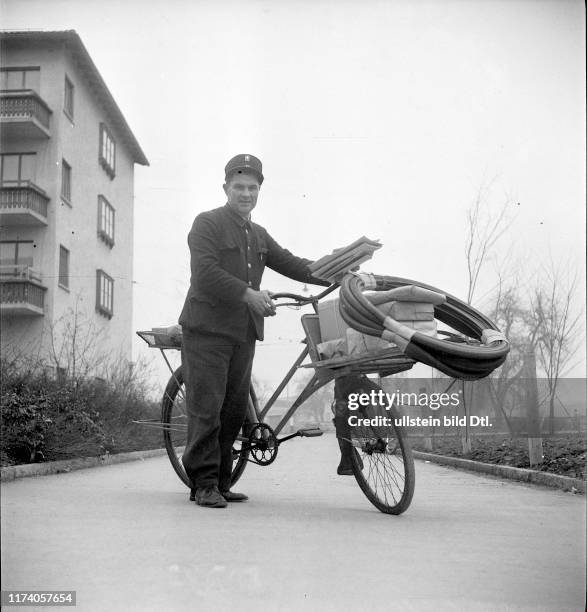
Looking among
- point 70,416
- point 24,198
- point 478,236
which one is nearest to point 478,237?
point 478,236

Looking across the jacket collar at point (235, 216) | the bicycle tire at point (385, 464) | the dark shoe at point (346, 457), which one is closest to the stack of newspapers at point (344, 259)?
the jacket collar at point (235, 216)

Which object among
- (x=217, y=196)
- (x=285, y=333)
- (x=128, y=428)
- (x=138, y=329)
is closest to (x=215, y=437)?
(x=285, y=333)

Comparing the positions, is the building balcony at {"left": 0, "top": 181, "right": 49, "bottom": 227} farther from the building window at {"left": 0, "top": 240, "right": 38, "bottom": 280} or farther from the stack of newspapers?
the stack of newspapers

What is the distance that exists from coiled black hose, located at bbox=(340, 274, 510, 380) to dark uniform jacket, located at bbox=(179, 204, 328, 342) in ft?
2.10

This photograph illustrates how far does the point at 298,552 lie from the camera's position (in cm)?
258

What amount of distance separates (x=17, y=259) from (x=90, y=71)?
889 mm

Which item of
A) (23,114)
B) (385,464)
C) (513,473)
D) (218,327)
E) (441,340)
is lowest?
(513,473)

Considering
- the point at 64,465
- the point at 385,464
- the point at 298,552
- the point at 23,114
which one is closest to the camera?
the point at 298,552

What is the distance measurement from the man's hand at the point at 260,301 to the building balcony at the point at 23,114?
107 cm

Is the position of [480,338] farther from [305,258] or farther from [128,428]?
[128,428]

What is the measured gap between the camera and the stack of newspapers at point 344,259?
3.22m

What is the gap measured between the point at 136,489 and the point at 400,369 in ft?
6.12

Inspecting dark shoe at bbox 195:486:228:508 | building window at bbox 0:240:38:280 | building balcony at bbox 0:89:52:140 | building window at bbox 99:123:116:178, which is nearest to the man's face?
building window at bbox 99:123:116:178

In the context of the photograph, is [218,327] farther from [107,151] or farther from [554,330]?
[554,330]
